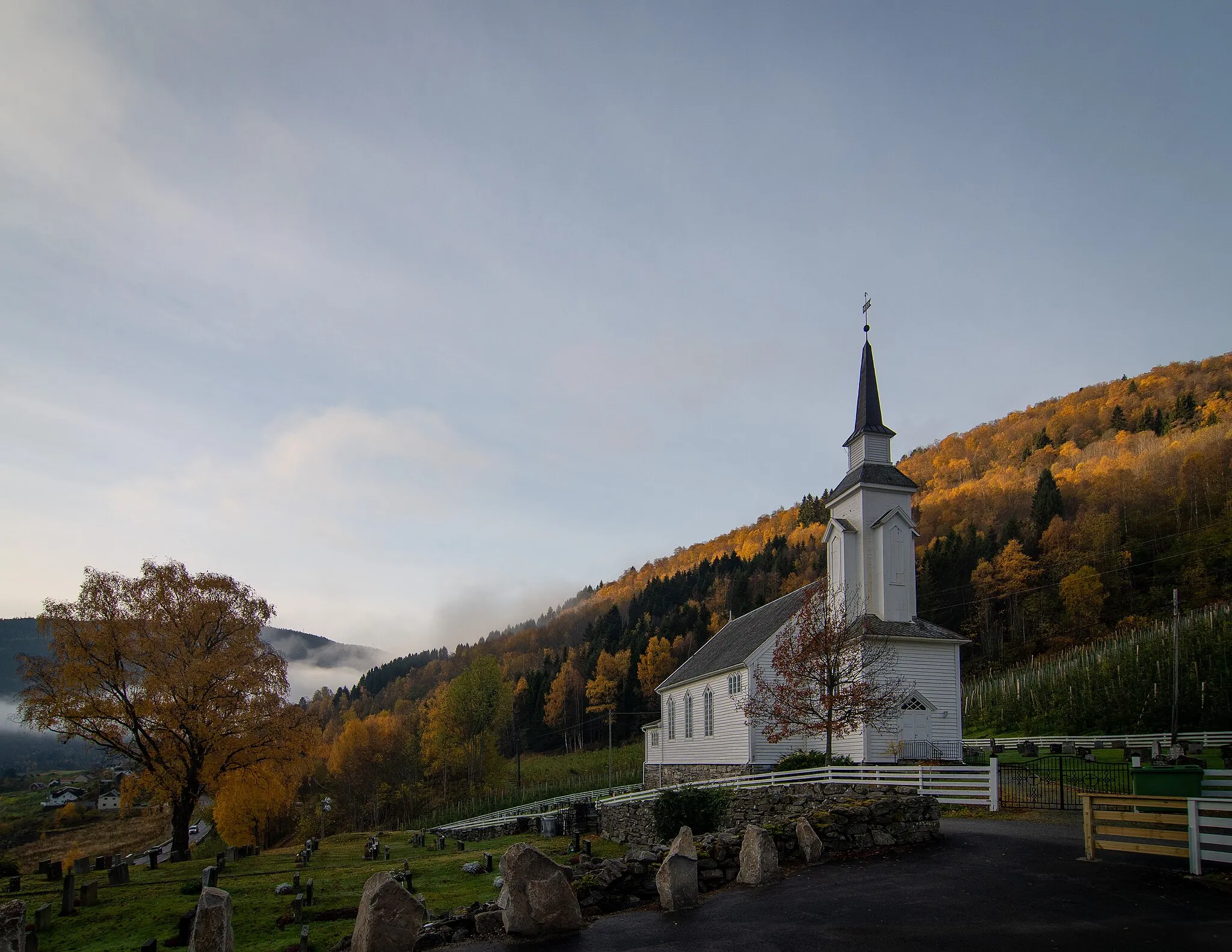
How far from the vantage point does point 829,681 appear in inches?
1096

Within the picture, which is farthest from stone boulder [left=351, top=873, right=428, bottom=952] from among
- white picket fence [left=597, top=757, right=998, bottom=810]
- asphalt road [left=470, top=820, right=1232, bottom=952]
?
white picket fence [left=597, top=757, right=998, bottom=810]

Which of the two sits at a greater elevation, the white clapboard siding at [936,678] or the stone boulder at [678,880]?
the white clapboard siding at [936,678]

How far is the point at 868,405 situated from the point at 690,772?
19.7m

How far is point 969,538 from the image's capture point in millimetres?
86750

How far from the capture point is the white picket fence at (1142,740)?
104 ft

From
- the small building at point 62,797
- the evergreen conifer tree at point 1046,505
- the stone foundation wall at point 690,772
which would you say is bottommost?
the small building at point 62,797

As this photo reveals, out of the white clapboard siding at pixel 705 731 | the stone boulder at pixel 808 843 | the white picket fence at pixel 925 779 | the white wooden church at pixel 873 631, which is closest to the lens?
the stone boulder at pixel 808 843

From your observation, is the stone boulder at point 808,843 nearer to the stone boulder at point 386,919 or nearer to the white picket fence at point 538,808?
the stone boulder at point 386,919

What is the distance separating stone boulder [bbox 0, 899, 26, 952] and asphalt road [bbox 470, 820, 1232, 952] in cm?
615

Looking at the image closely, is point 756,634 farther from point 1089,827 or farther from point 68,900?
point 68,900

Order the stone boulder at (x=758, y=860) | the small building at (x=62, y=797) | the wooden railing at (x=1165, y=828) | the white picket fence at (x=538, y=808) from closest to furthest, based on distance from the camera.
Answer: the wooden railing at (x=1165, y=828) → the stone boulder at (x=758, y=860) → the white picket fence at (x=538, y=808) → the small building at (x=62, y=797)

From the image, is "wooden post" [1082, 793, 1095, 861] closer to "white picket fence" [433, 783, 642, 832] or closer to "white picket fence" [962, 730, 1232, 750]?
"white picket fence" [962, 730, 1232, 750]

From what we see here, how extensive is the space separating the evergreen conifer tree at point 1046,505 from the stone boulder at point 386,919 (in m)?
89.0

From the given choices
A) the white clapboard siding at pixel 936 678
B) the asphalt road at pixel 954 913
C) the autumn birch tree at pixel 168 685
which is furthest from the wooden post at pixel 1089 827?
the autumn birch tree at pixel 168 685
